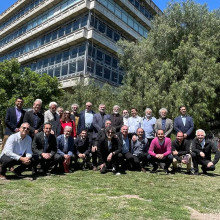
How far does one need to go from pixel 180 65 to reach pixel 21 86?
13634mm

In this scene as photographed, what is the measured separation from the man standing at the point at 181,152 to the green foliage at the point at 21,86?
15.2 m

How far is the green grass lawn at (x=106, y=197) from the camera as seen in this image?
11.4ft

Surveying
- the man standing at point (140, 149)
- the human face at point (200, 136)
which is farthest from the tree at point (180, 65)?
the man standing at point (140, 149)

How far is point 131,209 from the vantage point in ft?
12.1

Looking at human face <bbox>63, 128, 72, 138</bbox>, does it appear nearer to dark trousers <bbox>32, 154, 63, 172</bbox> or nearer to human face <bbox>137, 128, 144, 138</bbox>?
dark trousers <bbox>32, 154, 63, 172</bbox>

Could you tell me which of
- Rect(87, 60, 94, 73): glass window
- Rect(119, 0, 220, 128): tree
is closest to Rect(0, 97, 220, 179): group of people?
Rect(119, 0, 220, 128): tree

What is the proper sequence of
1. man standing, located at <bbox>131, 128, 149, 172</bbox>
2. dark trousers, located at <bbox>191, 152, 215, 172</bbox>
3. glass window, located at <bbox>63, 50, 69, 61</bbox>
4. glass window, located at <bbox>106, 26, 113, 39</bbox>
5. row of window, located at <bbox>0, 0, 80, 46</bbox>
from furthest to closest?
row of window, located at <bbox>0, 0, 80, 46</bbox> < glass window, located at <bbox>106, 26, 113, 39</bbox> < glass window, located at <bbox>63, 50, 69, 61</bbox> < man standing, located at <bbox>131, 128, 149, 172</bbox> < dark trousers, located at <bbox>191, 152, 215, 172</bbox>

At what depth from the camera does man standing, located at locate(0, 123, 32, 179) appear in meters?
5.70

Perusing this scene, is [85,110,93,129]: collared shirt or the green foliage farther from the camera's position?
the green foliage

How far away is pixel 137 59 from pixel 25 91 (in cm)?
1013

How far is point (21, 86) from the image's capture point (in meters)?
21.2

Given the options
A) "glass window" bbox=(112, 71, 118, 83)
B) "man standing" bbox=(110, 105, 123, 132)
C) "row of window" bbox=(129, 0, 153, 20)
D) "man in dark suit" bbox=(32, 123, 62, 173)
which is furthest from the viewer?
"row of window" bbox=(129, 0, 153, 20)

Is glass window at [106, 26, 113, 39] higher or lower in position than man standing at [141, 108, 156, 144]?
higher

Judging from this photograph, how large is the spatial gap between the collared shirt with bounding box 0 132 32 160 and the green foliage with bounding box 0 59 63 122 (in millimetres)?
14618
